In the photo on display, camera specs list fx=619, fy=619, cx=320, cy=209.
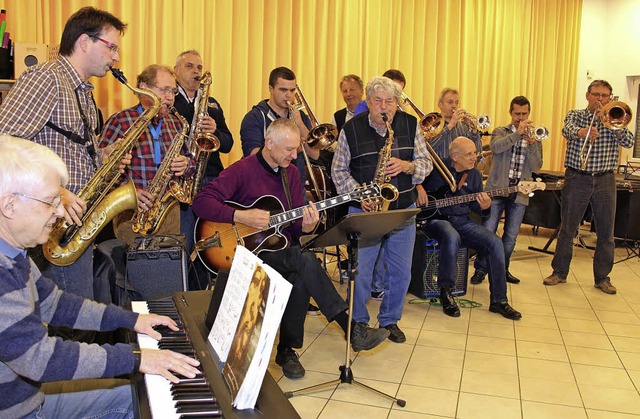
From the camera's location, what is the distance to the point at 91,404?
6.27ft

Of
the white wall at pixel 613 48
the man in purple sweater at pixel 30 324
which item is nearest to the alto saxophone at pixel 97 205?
the man in purple sweater at pixel 30 324

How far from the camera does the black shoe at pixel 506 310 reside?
476 cm

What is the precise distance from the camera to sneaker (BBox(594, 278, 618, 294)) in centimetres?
554

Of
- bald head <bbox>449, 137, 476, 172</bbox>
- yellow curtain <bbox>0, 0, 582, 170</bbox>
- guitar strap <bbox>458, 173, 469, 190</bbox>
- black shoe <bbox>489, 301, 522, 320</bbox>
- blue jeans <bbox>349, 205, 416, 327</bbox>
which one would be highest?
yellow curtain <bbox>0, 0, 582, 170</bbox>

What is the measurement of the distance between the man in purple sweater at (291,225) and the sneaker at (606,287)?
3013mm

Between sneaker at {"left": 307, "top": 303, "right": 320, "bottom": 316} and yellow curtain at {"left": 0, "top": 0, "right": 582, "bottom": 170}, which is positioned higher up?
yellow curtain at {"left": 0, "top": 0, "right": 582, "bottom": 170}

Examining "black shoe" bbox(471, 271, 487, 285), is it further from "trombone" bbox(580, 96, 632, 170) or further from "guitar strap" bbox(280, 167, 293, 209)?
"guitar strap" bbox(280, 167, 293, 209)

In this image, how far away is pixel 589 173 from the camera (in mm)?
5449

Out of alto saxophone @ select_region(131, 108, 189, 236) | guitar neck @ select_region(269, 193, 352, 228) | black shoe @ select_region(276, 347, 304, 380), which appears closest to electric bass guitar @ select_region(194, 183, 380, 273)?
guitar neck @ select_region(269, 193, 352, 228)

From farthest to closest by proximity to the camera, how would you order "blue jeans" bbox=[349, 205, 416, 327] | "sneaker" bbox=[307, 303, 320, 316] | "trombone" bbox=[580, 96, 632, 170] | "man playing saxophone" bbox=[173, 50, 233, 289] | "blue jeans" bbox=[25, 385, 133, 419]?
"trombone" bbox=[580, 96, 632, 170], "sneaker" bbox=[307, 303, 320, 316], "man playing saxophone" bbox=[173, 50, 233, 289], "blue jeans" bbox=[349, 205, 416, 327], "blue jeans" bbox=[25, 385, 133, 419]

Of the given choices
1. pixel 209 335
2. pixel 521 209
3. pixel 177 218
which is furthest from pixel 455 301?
pixel 209 335

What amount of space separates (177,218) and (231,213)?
58 cm

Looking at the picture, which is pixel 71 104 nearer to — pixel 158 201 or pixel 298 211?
pixel 158 201

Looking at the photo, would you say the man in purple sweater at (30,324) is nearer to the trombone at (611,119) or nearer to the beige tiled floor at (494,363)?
the beige tiled floor at (494,363)
